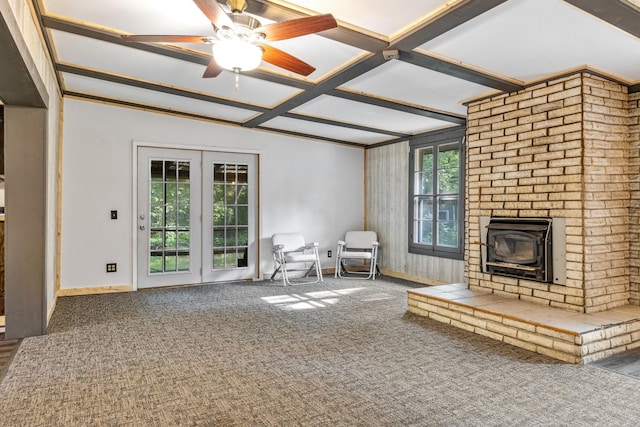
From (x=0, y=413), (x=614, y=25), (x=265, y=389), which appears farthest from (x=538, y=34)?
(x=0, y=413)

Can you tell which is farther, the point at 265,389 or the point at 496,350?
the point at 496,350

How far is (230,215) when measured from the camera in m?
6.22

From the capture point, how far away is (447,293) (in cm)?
427

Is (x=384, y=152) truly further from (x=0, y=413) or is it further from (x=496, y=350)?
(x=0, y=413)

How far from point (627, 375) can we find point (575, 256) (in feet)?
3.63

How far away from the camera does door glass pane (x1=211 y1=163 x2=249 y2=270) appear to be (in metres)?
6.12

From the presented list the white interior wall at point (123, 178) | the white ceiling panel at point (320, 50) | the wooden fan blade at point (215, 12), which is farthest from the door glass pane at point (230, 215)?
the wooden fan blade at point (215, 12)

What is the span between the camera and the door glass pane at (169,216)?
571cm

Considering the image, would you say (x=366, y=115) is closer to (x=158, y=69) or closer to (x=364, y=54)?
(x=364, y=54)

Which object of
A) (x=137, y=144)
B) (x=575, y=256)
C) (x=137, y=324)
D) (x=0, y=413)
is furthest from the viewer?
(x=137, y=144)

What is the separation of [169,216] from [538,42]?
15.6 feet

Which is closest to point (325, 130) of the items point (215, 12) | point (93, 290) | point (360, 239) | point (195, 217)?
point (360, 239)

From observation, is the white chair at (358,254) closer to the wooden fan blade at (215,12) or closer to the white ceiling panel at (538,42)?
the white ceiling panel at (538,42)

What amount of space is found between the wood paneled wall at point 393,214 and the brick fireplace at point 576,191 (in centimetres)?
189
